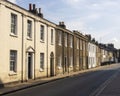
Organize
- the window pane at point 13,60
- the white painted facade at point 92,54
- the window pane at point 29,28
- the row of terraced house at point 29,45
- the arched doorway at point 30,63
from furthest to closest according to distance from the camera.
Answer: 1. the white painted facade at point 92,54
2. the arched doorway at point 30,63
3. the window pane at point 29,28
4. the window pane at point 13,60
5. the row of terraced house at point 29,45

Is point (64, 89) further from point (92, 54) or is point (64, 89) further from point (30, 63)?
point (92, 54)

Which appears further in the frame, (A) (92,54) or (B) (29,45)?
(A) (92,54)

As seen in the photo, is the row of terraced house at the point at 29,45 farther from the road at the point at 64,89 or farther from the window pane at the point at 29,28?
the road at the point at 64,89

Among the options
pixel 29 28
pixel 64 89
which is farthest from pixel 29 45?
pixel 64 89

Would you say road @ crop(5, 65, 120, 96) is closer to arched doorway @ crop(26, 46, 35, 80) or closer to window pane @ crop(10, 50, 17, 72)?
window pane @ crop(10, 50, 17, 72)

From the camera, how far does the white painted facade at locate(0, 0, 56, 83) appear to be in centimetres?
2762

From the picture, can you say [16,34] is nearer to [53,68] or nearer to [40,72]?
[40,72]

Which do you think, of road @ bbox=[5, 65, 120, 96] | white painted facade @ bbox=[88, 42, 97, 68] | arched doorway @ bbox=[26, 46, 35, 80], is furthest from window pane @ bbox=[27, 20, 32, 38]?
white painted facade @ bbox=[88, 42, 97, 68]

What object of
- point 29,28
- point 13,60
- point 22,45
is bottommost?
point 13,60

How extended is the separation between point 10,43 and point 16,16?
2.63 meters

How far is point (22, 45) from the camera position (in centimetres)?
3170

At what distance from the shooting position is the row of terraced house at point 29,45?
2803 cm

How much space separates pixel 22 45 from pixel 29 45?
2.12m

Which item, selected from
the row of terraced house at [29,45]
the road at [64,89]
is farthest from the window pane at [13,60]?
the road at [64,89]
